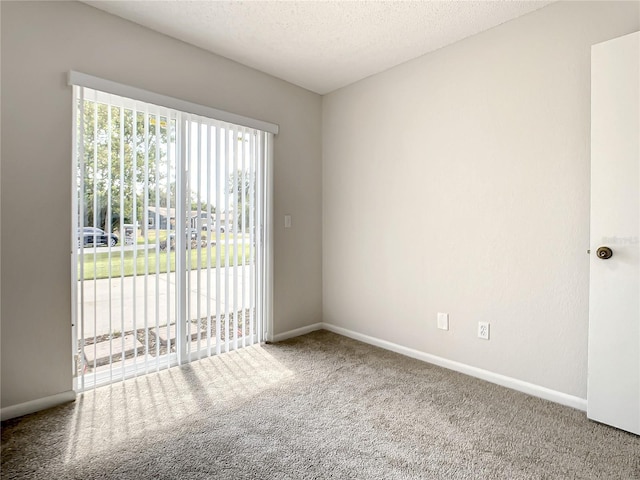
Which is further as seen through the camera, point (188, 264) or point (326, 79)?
point (326, 79)

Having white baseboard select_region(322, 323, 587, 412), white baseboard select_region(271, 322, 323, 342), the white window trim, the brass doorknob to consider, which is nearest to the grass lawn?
white baseboard select_region(271, 322, 323, 342)

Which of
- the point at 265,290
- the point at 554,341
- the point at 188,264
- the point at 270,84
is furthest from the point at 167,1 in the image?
the point at 554,341

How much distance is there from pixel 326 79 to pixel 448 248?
1.88 meters

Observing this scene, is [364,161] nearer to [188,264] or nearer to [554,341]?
[188,264]

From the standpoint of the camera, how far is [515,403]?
2074 millimetres

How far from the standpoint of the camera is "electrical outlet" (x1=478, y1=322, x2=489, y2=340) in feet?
7.87

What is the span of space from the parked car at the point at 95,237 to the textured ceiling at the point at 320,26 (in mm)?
1403

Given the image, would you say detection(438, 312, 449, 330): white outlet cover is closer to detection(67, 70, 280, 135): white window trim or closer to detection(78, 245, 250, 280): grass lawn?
detection(78, 245, 250, 280): grass lawn

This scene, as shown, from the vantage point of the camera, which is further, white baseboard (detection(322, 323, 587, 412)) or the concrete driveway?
the concrete driveway

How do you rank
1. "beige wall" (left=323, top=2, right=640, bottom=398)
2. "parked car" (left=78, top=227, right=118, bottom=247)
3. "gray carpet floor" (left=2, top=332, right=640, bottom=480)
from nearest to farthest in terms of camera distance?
"gray carpet floor" (left=2, top=332, right=640, bottom=480) < "beige wall" (left=323, top=2, right=640, bottom=398) < "parked car" (left=78, top=227, right=118, bottom=247)

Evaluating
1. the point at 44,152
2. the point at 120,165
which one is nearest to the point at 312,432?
the point at 120,165

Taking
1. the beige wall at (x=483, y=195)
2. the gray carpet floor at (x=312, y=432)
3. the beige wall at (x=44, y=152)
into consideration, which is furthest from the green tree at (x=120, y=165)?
the beige wall at (x=483, y=195)

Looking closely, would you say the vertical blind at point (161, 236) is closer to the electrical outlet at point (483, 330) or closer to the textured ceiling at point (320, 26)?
the textured ceiling at point (320, 26)

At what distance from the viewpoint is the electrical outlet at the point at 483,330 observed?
94.4 inches
